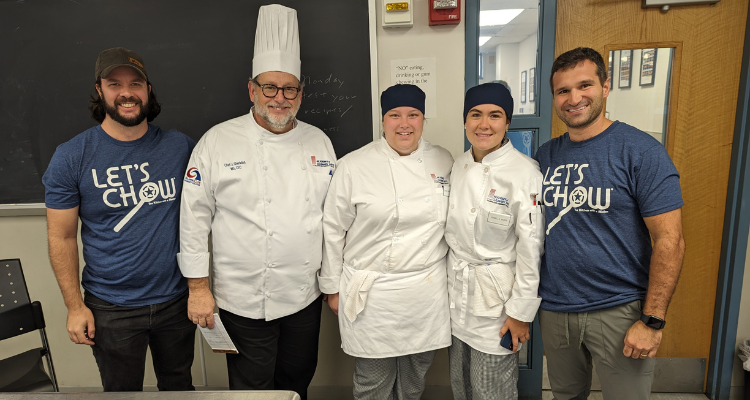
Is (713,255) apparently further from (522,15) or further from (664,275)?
(522,15)

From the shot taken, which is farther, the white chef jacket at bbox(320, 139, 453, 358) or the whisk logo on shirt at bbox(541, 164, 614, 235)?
the white chef jacket at bbox(320, 139, 453, 358)

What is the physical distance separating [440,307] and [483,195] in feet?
1.55

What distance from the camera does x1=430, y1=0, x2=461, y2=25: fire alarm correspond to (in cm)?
174

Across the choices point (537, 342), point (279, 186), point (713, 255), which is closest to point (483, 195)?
point (279, 186)

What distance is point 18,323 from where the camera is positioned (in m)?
1.58

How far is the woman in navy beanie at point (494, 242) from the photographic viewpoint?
1.37 m

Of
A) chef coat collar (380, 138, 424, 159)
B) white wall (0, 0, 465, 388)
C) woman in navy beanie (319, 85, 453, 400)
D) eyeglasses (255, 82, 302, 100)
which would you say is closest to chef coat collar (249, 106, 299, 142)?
eyeglasses (255, 82, 302, 100)

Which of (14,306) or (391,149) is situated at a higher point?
(391,149)

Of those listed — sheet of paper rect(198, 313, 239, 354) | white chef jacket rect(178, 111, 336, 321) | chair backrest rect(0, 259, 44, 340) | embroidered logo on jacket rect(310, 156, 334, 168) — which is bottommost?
sheet of paper rect(198, 313, 239, 354)

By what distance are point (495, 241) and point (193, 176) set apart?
116cm

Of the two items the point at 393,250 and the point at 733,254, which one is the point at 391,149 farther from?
the point at 733,254

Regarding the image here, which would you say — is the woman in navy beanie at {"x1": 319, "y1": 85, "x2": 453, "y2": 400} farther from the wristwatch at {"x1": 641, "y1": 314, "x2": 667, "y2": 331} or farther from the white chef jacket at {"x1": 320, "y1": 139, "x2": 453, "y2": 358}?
the wristwatch at {"x1": 641, "y1": 314, "x2": 667, "y2": 331}

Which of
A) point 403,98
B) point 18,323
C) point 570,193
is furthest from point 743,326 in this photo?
point 18,323

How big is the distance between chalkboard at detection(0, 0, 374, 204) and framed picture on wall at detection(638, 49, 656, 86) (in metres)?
1.30
